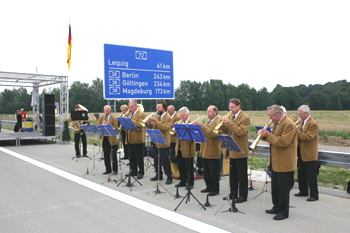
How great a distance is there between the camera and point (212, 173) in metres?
7.21

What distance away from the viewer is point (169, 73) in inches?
567

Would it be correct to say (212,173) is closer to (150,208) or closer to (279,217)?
(150,208)

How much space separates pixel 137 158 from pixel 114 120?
150cm

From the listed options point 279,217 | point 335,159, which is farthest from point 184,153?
point 335,159

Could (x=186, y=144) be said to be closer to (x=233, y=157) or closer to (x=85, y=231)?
(x=233, y=157)

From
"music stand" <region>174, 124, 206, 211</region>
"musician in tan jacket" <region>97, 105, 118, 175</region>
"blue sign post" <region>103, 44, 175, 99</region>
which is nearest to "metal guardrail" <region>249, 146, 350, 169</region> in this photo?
"music stand" <region>174, 124, 206, 211</region>

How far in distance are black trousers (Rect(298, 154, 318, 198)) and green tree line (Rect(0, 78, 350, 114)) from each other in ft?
134

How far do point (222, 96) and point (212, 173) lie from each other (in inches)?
2299

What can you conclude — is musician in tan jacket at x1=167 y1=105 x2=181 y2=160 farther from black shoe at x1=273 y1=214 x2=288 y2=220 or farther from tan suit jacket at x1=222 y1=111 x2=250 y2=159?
black shoe at x1=273 y1=214 x2=288 y2=220

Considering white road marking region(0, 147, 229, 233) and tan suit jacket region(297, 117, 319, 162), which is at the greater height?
tan suit jacket region(297, 117, 319, 162)

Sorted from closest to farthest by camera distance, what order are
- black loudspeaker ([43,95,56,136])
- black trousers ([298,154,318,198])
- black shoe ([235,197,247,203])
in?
black shoe ([235,197,247,203])
black trousers ([298,154,318,198])
black loudspeaker ([43,95,56,136])

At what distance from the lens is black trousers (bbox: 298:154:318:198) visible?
665 cm

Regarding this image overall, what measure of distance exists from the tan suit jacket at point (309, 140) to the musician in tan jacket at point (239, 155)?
4.13ft

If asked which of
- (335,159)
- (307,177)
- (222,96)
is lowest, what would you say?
(307,177)
